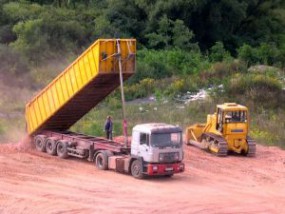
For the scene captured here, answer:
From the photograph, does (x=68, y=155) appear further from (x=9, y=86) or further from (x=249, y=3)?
(x=249, y=3)

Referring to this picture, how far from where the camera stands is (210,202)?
21.1 metres

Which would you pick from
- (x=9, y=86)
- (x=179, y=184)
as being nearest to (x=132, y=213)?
(x=179, y=184)

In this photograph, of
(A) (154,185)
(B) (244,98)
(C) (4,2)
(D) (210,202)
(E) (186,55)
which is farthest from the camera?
(C) (4,2)

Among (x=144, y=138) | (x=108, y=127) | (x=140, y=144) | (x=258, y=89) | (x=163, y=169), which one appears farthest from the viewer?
(x=258, y=89)

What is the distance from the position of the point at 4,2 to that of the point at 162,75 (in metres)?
19.9

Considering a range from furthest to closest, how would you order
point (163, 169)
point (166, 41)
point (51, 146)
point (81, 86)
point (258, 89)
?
point (166, 41) → point (258, 89) → point (51, 146) → point (81, 86) → point (163, 169)

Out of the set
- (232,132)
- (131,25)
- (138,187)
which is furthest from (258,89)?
(138,187)

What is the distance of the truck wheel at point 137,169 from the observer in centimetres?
2395

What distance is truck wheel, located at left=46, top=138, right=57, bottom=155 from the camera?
91.9 ft

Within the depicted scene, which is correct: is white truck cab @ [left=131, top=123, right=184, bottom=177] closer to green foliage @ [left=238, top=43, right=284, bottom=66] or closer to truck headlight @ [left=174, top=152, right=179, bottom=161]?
truck headlight @ [left=174, top=152, right=179, bottom=161]

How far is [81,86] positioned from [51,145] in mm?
3389

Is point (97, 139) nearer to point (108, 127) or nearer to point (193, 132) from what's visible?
point (108, 127)

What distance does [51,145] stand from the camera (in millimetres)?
28188

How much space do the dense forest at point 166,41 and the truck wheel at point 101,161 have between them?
1668cm
